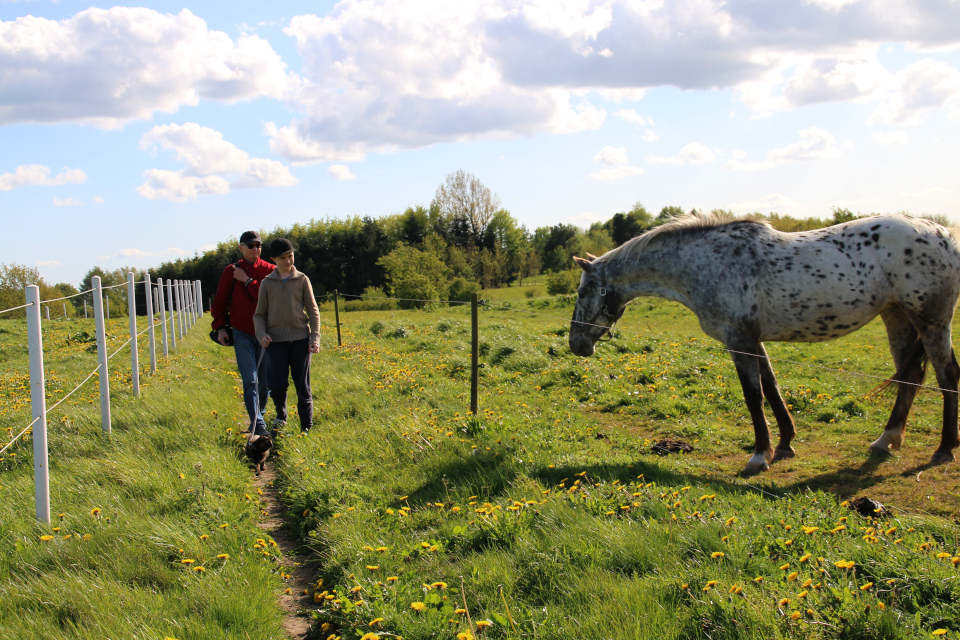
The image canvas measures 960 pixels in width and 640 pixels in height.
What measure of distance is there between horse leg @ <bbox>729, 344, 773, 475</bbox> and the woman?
4.29m

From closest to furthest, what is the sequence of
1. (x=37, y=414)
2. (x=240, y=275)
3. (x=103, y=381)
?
(x=37, y=414), (x=103, y=381), (x=240, y=275)

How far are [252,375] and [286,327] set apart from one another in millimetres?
612

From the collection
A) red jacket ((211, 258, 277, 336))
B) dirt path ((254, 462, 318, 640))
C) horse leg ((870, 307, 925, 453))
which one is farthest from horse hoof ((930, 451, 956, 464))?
red jacket ((211, 258, 277, 336))

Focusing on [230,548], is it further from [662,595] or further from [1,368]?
[1,368]

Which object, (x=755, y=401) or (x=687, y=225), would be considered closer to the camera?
(x=755, y=401)

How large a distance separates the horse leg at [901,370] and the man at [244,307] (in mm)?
6197

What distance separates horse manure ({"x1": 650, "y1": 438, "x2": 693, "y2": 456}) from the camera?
19.6 feet

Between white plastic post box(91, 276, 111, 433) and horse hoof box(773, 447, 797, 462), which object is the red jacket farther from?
horse hoof box(773, 447, 797, 462)

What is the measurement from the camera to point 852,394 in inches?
305

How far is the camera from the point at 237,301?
6.57 m

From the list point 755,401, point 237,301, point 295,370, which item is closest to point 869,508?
point 755,401

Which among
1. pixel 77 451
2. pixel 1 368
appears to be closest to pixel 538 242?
pixel 1 368

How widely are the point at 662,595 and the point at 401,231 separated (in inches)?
2283

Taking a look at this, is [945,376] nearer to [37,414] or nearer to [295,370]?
[295,370]
